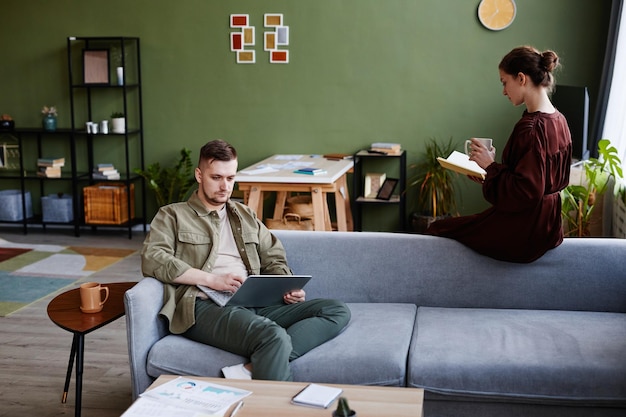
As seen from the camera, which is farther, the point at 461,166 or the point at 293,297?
the point at 461,166

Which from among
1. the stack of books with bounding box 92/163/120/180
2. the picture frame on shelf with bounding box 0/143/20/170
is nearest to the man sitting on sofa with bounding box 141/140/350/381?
the stack of books with bounding box 92/163/120/180

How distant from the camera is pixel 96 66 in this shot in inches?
263

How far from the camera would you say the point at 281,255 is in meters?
3.37

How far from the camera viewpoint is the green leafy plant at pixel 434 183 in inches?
243

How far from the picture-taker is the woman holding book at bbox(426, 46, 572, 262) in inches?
125

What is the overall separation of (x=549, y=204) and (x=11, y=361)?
104 inches

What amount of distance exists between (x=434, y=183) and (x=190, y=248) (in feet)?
11.0

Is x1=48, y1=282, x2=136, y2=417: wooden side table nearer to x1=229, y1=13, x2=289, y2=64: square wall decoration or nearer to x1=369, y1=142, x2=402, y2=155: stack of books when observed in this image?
x1=369, y1=142, x2=402, y2=155: stack of books

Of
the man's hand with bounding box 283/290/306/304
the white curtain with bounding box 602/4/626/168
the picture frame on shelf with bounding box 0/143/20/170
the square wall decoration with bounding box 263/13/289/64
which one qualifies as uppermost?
the square wall decoration with bounding box 263/13/289/64

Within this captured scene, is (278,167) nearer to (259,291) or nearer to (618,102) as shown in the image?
(618,102)

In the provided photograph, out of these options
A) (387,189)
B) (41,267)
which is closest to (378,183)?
(387,189)

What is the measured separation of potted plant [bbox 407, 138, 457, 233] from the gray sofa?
2678 millimetres

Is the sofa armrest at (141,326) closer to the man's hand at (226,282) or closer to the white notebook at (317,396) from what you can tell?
the man's hand at (226,282)

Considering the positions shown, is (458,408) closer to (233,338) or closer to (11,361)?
(233,338)
